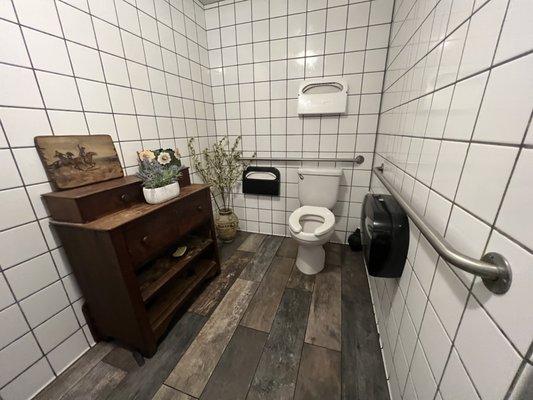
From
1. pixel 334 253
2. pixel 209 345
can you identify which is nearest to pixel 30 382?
pixel 209 345

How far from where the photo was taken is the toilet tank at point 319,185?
181cm

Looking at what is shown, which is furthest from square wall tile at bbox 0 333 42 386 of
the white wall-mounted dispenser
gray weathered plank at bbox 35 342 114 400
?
the white wall-mounted dispenser

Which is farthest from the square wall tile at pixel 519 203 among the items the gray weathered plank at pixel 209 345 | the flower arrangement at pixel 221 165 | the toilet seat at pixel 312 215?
the flower arrangement at pixel 221 165

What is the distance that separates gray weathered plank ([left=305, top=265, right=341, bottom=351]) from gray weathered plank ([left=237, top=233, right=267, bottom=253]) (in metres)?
0.68

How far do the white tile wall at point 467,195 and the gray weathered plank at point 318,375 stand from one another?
0.77 ft

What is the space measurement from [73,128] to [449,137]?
60.5 inches

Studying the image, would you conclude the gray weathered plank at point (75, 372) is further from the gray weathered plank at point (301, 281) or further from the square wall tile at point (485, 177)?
the square wall tile at point (485, 177)

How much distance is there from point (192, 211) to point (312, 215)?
36.6 inches

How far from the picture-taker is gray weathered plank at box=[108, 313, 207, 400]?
96 centimetres

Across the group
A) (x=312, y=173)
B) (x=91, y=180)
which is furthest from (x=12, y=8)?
(x=312, y=173)

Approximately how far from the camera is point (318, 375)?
1.01m

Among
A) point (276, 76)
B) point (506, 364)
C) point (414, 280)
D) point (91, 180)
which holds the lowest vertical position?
point (414, 280)

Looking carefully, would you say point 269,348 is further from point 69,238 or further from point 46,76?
point 46,76

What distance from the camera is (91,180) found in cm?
109
